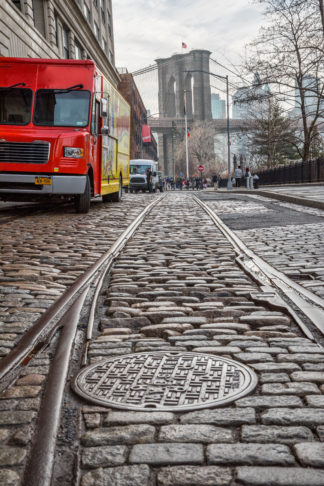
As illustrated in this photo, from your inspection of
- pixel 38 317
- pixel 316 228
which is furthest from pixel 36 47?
pixel 38 317

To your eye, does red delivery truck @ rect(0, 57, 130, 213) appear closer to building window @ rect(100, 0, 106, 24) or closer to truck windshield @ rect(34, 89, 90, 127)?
truck windshield @ rect(34, 89, 90, 127)

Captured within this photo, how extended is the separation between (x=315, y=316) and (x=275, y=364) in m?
1.13

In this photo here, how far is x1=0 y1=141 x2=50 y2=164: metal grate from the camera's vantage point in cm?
1315

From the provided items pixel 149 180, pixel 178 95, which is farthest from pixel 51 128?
pixel 178 95

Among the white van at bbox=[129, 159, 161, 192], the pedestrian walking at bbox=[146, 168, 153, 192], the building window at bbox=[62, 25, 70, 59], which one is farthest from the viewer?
the white van at bbox=[129, 159, 161, 192]

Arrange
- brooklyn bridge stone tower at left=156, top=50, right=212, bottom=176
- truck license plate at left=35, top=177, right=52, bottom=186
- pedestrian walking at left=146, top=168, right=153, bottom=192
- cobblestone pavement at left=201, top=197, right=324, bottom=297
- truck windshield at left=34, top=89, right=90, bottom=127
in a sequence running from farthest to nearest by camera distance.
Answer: brooklyn bridge stone tower at left=156, top=50, right=212, bottom=176 < pedestrian walking at left=146, top=168, right=153, bottom=192 < truck windshield at left=34, top=89, right=90, bottom=127 < truck license plate at left=35, top=177, right=52, bottom=186 < cobblestone pavement at left=201, top=197, right=324, bottom=297

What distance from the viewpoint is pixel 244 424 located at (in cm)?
244

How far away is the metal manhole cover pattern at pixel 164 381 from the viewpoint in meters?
2.69

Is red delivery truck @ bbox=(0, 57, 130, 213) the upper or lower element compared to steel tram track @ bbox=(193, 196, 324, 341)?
upper

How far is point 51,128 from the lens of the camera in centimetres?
1372

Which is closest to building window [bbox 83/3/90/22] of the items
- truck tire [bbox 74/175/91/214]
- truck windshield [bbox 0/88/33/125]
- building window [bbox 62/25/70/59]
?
building window [bbox 62/25/70/59]

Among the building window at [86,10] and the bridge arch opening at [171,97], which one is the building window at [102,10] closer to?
the building window at [86,10]

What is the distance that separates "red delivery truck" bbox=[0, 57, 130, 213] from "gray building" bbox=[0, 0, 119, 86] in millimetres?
9436

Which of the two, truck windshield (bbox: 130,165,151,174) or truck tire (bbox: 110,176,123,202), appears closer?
truck tire (bbox: 110,176,123,202)
